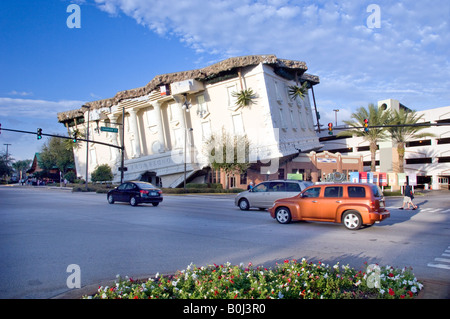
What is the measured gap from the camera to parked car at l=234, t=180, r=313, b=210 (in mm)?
17906

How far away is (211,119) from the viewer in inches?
1932

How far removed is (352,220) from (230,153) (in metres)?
30.2

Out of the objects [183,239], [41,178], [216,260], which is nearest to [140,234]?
[183,239]

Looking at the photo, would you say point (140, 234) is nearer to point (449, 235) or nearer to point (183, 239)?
point (183, 239)

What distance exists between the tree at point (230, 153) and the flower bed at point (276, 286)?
120 ft

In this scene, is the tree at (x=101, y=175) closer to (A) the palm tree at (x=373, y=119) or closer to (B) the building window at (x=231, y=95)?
(B) the building window at (x=231, y=95)

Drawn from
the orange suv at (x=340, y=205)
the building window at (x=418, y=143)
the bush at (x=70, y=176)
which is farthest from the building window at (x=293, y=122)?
the bush at (x=70, y=176)

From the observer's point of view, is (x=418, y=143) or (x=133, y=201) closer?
(x=133, y=201)

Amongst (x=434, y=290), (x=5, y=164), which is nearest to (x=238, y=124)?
(x=434, y=290)

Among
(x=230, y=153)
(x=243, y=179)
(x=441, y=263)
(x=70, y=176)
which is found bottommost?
(x=441, y=263)

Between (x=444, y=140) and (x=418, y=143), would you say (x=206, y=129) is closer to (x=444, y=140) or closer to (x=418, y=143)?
(x=418, y=143)

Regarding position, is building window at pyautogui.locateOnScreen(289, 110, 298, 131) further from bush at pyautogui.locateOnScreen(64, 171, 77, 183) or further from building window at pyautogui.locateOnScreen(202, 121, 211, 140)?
bush at pyautogui.locateOnScreen(64, 171, 77, 183)

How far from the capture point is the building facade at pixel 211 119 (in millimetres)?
44031

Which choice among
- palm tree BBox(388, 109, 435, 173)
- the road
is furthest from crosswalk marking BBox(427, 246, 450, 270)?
palm tree BBox(388, 109, 435, 173)
